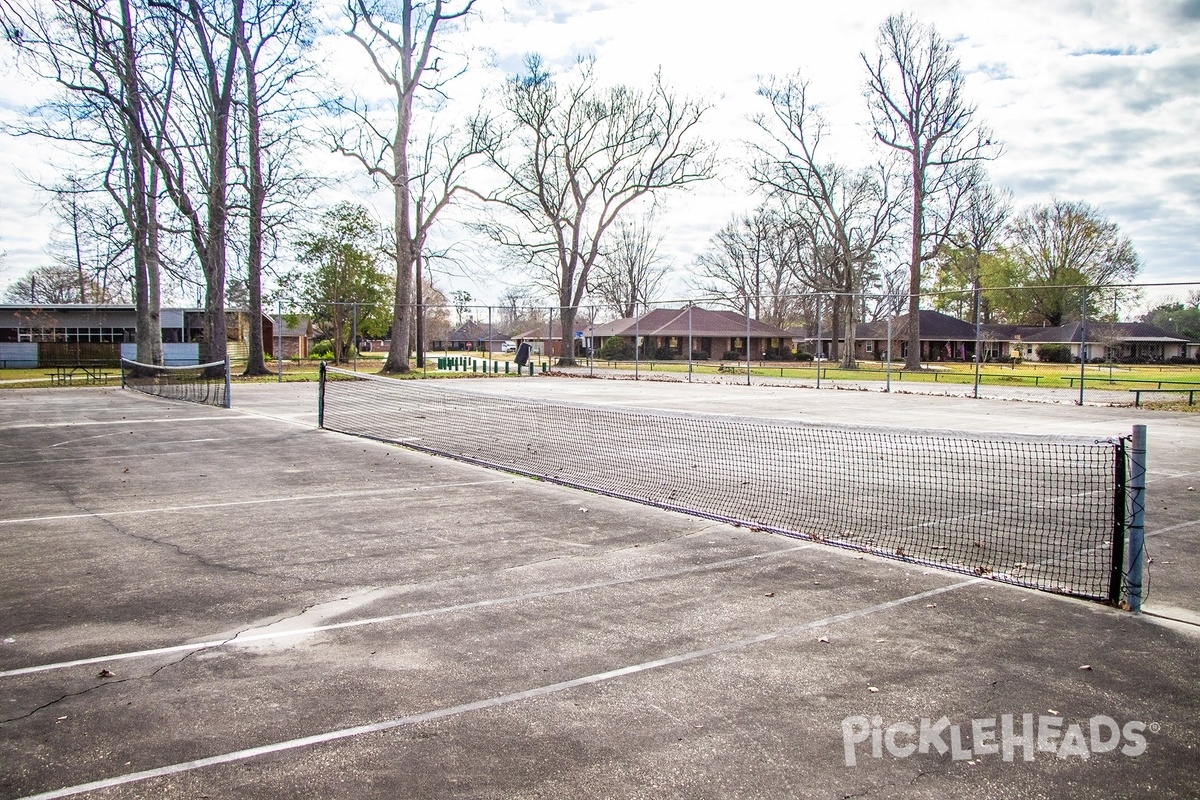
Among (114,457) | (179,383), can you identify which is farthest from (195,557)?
(179,383)

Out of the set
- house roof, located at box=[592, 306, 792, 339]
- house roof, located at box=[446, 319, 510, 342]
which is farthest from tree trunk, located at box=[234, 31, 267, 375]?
house roof, located at box=[446, 319, 510, 342]

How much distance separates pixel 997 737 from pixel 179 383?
28.4m

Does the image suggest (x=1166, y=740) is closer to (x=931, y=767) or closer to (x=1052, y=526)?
(x=931, y=767)

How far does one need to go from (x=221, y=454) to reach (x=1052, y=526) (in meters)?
10.7

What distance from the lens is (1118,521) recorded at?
17.4 ft

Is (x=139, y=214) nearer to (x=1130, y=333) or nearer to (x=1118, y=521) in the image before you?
(x=1118, y=521)

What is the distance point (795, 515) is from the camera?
7.82m

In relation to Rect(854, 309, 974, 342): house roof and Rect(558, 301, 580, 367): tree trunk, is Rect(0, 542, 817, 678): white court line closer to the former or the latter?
Rect(558, 301, 580, 367): tree trunk

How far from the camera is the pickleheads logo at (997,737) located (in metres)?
3.37

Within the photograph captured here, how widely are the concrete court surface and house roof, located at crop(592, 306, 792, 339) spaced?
58.2 meters

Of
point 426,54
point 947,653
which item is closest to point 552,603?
point 947,653

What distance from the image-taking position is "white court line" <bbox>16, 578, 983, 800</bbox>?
10.2ft

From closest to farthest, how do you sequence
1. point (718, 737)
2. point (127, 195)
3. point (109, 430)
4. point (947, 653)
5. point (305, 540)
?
point (718, 737) < point (947, 653) < point (305, 540) < point (109, 430) < point (127, 195)

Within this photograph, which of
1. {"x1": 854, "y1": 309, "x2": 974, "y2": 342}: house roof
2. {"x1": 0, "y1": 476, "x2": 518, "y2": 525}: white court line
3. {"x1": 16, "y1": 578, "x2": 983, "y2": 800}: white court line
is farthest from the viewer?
{"x1": 854, "y1": 309, "x2": 974, "y2": 342}: house roof
